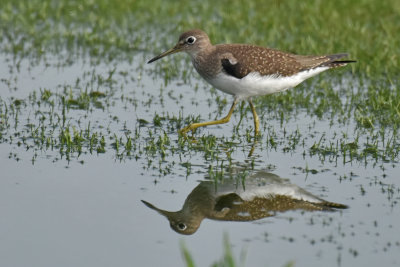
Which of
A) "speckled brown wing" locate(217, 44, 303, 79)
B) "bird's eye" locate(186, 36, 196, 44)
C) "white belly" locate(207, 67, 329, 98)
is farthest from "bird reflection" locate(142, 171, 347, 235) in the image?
"bird's eye" locate(186, 36, 196, 44)

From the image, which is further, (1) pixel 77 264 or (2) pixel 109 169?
(2) pixel 109 169

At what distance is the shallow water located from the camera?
650cm

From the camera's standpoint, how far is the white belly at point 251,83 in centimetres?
962

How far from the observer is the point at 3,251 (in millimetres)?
6281

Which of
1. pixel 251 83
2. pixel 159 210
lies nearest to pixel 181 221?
pixel 159 210

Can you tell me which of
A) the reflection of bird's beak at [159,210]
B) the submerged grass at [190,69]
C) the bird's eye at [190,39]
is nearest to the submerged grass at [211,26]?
the submerged grass at [190,69]

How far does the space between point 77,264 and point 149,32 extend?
9.19 meters

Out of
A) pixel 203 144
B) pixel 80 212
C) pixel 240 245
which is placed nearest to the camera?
pixel 240 245

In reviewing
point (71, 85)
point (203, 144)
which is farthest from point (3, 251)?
point (71, 85)

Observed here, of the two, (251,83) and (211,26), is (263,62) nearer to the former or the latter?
(251,83)

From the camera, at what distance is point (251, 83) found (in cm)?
968

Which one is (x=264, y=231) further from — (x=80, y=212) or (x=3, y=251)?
(x=3, y=251)

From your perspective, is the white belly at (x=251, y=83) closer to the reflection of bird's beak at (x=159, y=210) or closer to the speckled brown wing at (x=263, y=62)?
the speckled brown wing at (x=263, y=62)

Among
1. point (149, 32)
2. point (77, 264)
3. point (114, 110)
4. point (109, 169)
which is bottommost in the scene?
point (77, 264)
